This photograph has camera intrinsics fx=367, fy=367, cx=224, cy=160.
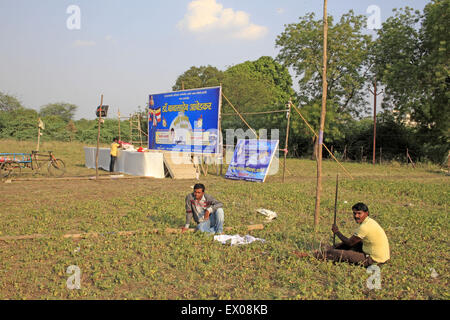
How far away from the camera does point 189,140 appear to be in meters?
18.3

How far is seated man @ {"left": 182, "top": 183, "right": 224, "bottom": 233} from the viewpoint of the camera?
7199mm

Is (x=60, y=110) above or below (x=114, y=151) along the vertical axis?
above

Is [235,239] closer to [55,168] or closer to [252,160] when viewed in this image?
[252,160]

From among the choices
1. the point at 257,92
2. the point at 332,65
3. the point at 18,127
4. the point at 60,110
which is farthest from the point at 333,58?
the point at 60,110

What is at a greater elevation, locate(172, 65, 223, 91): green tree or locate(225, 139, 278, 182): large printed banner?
locate(172, 65, 223, 91): green tree

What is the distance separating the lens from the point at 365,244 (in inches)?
223

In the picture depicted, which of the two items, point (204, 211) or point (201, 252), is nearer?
point (201, 252)

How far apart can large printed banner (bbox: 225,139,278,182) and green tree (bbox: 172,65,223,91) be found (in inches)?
1368

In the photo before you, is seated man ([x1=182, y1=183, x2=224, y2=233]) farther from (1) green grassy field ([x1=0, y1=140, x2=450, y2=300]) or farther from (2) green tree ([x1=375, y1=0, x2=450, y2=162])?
(2) green tree ([x1=375, y1=0, x2=450, y2=162])

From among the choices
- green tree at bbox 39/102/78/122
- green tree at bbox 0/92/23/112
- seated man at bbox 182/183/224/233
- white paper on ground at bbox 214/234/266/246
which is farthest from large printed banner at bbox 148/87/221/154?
green tree at bbox 39/102/78/122

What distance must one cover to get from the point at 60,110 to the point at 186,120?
188 feet
